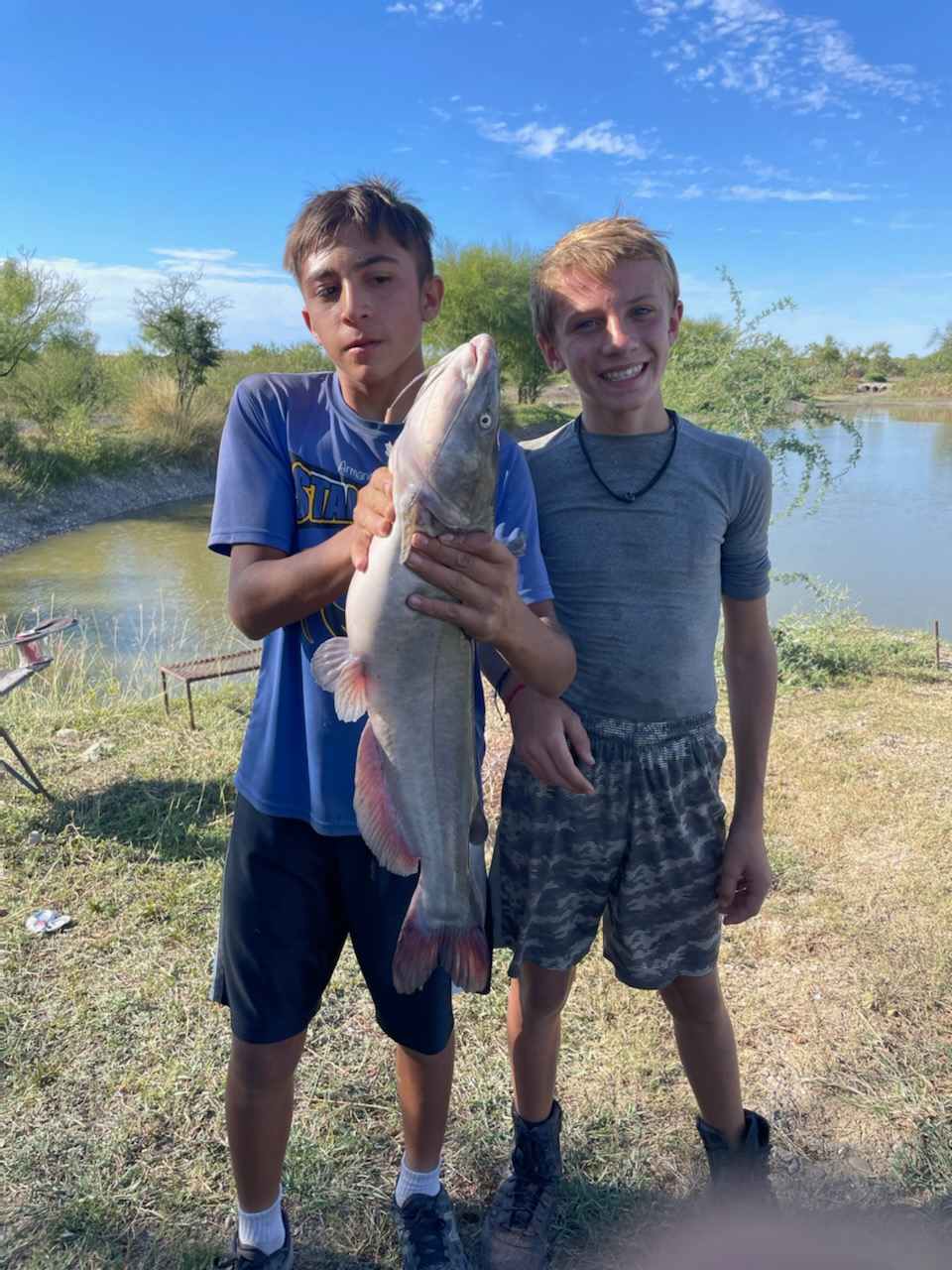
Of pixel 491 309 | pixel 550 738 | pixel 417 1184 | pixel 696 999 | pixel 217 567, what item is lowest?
pixel 217 567

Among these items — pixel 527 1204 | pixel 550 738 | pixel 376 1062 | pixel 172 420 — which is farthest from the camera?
pixel 172 420

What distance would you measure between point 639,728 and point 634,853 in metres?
0.32

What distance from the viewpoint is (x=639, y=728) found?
2.17 m

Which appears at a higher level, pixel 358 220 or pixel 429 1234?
pixel 358 220

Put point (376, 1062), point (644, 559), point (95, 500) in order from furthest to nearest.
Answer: point (95, 500)
point (376, 1062)
point (644, 559)

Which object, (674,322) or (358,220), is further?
(674,322)

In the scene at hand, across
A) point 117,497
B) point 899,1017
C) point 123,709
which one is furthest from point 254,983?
point 117,497

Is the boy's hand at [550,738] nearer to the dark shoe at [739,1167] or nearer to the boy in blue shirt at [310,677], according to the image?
the boy in blue shirt at [310,677]

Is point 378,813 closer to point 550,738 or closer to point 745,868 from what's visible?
point 550,738

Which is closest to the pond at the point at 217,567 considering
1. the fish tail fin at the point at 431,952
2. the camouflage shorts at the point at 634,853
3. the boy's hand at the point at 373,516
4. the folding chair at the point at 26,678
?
the folding chair at the point at 26,678

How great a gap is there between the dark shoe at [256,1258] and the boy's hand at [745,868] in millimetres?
1416

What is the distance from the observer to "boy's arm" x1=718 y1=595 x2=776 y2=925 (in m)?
2.21

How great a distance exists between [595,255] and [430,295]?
0.44m

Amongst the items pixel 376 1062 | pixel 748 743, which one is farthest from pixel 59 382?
pixel 748 743
